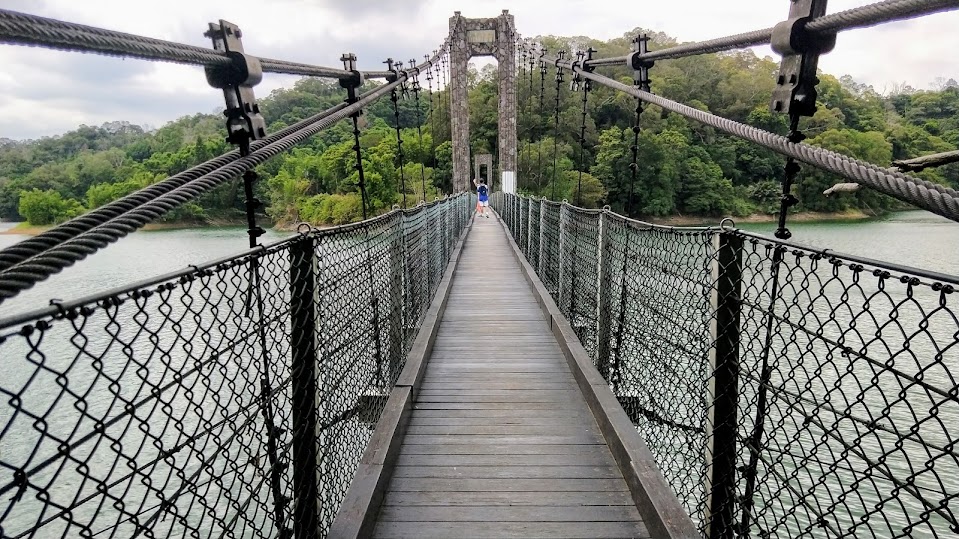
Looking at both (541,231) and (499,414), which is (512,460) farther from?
(541,231)

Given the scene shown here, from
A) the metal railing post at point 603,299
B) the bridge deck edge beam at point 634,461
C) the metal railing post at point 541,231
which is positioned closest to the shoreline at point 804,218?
the metal railing post at point 541,231

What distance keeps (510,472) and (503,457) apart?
11 cm

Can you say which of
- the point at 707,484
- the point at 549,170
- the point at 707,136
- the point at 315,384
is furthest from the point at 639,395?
the point at 707,136

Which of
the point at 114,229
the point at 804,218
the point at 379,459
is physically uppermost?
the point at 114,229

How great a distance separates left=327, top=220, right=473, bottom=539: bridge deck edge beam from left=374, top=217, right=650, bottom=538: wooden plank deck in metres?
0.05

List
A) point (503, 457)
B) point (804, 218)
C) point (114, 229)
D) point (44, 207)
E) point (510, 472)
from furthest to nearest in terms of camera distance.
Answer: point (804, 218) → point (44, 207) → point (503, 457) → point (510, 472) → point (114, 229)

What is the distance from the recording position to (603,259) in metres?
2.65

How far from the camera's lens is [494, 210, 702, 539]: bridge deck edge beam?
1.50 metres

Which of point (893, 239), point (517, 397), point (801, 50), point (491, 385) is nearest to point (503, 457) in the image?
point (517, 397)

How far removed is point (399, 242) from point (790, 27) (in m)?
1.93

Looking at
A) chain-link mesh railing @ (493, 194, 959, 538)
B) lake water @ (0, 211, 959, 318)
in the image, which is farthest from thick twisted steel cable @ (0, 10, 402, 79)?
lake water @ (0, 211, 959, 318)

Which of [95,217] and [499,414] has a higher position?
[95,217]

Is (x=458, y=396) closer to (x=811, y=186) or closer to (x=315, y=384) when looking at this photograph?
(x=315, y=384)

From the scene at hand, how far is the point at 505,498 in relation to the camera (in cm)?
178
